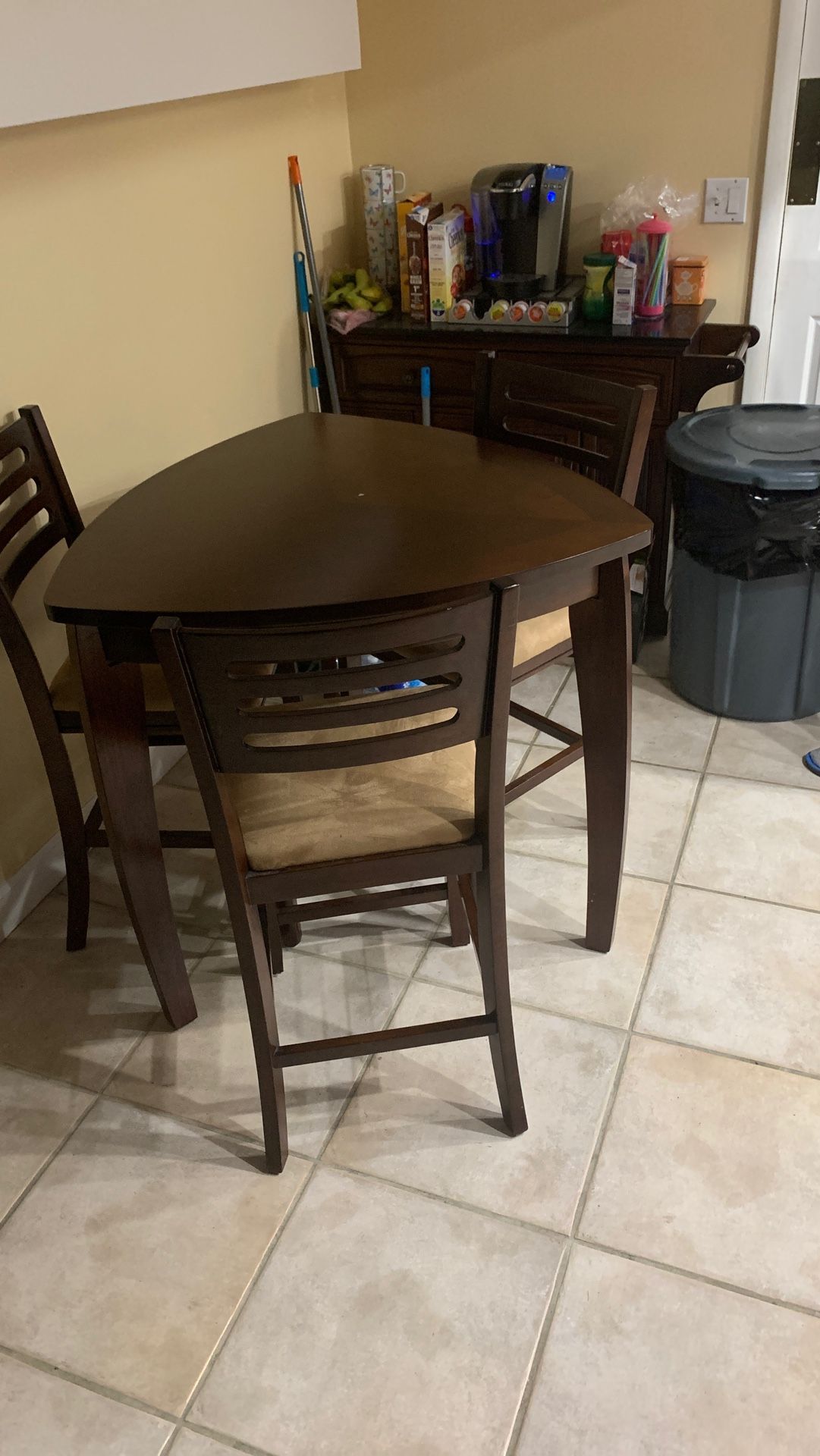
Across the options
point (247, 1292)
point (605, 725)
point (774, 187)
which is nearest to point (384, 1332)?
point (247, 1292)

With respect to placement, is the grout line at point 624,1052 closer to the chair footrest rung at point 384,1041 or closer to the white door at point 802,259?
the chair footrest rung at point 384,1041

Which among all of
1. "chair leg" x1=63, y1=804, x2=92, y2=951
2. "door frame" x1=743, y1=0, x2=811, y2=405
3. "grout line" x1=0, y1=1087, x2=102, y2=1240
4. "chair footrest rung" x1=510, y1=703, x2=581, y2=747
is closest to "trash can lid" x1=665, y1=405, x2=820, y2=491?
"door frame" x1=743, y1=0, x2=811, y2=405

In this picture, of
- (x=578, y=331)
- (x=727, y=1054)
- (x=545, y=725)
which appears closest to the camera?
(x=727, y=1054)

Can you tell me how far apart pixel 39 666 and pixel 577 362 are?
5.28 ft

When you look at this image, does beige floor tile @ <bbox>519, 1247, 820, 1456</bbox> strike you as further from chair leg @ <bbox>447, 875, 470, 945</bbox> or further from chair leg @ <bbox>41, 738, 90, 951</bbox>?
chair leg @ <bbox>41, 738, 90, 951</bbox>

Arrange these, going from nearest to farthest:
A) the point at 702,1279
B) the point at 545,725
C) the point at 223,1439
Result: the point at 223,1439 < the point at 702,1279 < the point at 545,725

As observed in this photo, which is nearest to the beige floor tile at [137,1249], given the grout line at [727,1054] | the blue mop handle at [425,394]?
the grout line at [727,1054]

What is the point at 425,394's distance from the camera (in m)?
2.87

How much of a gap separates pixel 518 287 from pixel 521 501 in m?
1.39

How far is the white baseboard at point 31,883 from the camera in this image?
6.91 ft

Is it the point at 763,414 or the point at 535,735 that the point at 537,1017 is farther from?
the point at 763,414

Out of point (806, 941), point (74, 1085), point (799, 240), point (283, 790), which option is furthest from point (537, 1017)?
point (799, 240)

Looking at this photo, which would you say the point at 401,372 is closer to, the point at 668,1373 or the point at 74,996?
the point at 74,996

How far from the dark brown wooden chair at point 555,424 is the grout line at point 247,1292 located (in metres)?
0.68
